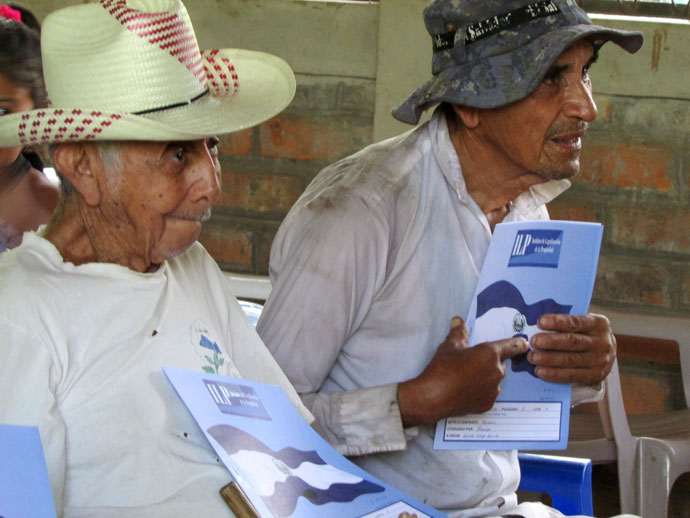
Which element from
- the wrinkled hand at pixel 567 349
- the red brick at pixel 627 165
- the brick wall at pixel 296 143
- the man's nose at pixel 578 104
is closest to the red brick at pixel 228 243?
the brick wall at pixel 296 143

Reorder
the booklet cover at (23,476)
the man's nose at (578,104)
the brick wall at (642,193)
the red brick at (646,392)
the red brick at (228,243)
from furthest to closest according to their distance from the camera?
the red brick at (228,243), the red brick at (646,392), the brick wall at (642,193), the man's nose at (578,104), the booklet cover at (23,476)

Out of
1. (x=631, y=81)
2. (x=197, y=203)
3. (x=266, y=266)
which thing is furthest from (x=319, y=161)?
(x=197, y=203)

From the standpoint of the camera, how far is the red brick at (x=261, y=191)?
143 inches

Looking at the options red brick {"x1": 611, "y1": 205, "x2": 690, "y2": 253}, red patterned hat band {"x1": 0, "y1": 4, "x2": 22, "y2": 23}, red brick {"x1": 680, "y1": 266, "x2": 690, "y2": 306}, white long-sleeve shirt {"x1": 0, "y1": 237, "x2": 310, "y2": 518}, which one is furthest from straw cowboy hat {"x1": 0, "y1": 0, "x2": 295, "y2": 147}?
red brick {"x1": 680, "y1": 266, "x2": 690, "y2": 306}

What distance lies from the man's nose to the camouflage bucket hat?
0.32 ft

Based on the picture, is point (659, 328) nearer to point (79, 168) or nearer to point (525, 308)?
point (525, 308)

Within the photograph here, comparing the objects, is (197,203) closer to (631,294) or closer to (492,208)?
(492,208)

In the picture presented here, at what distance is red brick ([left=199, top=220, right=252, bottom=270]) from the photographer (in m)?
3.69

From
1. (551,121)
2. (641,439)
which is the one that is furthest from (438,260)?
(641,439)

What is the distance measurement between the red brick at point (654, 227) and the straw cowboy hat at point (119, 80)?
2136 mm

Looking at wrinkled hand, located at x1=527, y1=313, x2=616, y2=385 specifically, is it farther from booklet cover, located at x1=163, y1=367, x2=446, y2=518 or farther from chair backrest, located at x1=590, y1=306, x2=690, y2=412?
A: chair backrest, located at x1=590, y1=306, x2=690, y2=412

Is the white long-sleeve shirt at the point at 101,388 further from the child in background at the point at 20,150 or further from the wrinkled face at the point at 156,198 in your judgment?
the child in background at the point at 20,150

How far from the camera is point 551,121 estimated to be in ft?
7.01

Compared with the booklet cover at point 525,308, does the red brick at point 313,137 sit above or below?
below
